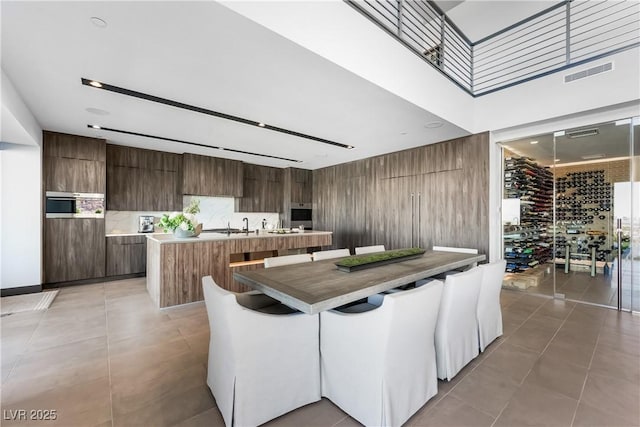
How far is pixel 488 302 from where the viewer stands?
2432 millimetres

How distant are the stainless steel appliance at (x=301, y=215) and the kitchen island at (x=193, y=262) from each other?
313cm

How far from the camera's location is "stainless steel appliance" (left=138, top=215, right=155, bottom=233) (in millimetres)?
5543

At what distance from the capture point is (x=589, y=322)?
120 inches

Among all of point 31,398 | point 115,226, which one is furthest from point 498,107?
point 115,226

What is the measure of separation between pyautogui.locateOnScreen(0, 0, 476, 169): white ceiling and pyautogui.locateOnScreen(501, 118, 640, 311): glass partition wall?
4.60 feet

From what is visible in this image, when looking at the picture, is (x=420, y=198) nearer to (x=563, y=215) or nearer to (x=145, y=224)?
(x=563, y=215)

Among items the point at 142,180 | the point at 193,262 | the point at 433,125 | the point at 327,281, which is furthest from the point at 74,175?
the point at 433,125

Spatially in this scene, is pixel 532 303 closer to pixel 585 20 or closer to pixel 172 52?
pixel 585 20

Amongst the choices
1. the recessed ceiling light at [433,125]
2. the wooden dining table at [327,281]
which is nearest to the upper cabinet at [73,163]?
the wooden dining table at [327,281]

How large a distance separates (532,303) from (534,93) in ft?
9.74

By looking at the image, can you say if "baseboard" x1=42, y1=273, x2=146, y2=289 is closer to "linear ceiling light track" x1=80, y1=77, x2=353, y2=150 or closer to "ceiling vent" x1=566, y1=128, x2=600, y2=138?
"linear ceiling light track" x1=80, y1=77, x2=353, y2=150

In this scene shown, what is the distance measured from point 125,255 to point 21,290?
137cm

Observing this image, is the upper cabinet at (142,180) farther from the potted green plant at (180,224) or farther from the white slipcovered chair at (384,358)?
the white slipcovered chair at (384,358)

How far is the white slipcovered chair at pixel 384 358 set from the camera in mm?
1421
